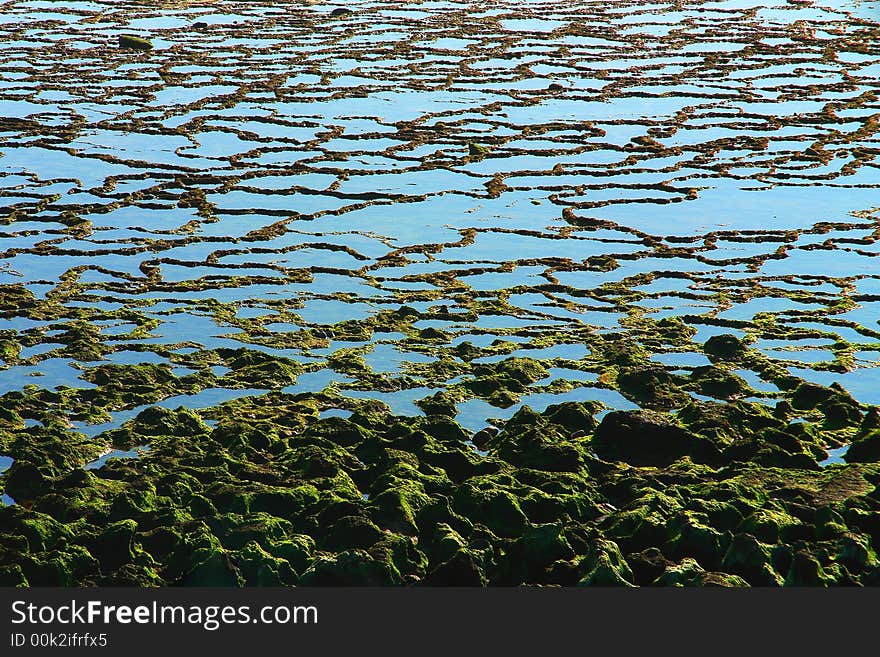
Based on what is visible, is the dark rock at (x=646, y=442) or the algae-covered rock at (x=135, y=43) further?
the algae-covered rock at (x=135, y=43)

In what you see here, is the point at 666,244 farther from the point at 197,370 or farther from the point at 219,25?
the point at 219,25

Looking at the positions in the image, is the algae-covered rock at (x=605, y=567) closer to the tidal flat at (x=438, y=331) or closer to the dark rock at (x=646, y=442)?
the tidal flat at (x=438, y=331)

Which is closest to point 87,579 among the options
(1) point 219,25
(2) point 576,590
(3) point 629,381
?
(2) point 576,590

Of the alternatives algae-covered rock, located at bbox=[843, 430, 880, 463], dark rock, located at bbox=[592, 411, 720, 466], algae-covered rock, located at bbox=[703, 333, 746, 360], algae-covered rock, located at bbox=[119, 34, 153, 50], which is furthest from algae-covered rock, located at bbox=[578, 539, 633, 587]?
algae-covered rock, located at bbox=[119, 34, 153, 50]

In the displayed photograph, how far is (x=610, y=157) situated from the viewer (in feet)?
47.1

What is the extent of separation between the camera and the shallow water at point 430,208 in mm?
8250

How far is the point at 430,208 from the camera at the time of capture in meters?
12.1

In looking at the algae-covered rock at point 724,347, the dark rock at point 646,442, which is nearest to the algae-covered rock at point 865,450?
the dark rock at point 646,442

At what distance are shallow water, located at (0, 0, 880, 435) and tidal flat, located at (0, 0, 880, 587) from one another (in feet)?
0.17

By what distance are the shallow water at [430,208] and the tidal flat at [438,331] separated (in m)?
0.05

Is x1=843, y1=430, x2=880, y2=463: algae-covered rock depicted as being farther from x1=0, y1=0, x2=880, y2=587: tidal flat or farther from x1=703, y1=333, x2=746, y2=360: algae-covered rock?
x1=703, y1=333, x2=746, y2=360: algae-covered rock

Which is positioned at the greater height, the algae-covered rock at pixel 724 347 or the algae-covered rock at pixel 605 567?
the algae-covered rock at pixel 605 567

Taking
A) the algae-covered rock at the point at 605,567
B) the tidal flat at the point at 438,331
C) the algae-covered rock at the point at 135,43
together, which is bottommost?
the algae-covered rock at the point at 135,43

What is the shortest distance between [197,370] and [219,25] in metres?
20.1
